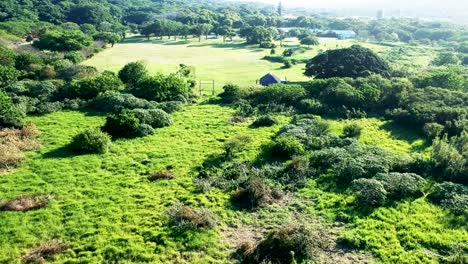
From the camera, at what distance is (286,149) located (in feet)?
99.4

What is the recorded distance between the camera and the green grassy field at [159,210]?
19906mm

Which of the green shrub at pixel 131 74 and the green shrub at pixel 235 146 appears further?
the green shrub at pixel 131 74

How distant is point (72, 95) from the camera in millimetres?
43812

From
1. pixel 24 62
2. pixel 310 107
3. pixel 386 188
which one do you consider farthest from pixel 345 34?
pixel 386 188

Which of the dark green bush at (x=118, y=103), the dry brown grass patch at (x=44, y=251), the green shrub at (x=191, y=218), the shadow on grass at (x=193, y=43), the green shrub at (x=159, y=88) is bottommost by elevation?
the dry brown grass patch at (x=44, y=251)

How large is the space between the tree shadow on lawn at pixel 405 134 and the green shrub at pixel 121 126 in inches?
885

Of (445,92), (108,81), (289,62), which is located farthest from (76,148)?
(289,62)

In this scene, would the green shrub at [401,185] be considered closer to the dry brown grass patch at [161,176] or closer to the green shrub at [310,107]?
the dry brown grass patch at [161,176]

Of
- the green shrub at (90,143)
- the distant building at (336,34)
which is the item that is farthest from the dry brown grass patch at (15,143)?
the distant building at (336,34)

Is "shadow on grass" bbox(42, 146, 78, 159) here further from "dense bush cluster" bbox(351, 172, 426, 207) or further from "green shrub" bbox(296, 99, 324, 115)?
"green shrub" bbox(296, 99, 324, 115)

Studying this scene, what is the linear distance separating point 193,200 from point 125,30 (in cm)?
9766

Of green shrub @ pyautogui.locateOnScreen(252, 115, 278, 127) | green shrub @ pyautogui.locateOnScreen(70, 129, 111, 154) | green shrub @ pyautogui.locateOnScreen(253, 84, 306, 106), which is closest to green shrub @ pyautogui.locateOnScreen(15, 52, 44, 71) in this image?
green shrub @ pyautogui.locateOnScreen(70, 129, 111, 154)

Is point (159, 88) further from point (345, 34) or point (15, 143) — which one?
point (345, 34)

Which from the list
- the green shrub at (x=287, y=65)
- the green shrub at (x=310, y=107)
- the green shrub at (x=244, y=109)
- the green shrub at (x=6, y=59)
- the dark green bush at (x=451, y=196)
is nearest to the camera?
the dark green bush at (x=451, y=196)
